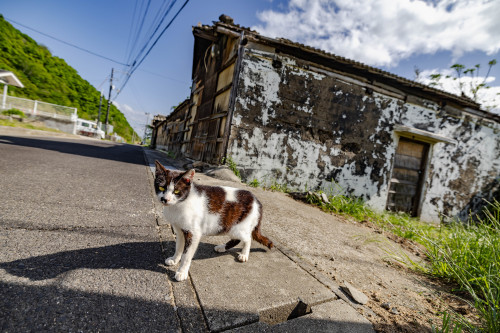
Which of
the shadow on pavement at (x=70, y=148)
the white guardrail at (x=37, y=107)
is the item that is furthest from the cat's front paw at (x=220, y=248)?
the white guardrail at (x=37, y=107)

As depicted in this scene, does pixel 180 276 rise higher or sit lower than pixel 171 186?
lower

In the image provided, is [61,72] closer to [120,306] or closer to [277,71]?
[277,71]

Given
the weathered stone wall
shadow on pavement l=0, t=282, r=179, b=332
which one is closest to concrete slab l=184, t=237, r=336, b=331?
shadow on pavement l=0, t=282, r=179, b=332

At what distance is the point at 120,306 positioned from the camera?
43.2 inches

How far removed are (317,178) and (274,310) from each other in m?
5.53

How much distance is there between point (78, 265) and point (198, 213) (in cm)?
79

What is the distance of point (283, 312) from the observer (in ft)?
4.41

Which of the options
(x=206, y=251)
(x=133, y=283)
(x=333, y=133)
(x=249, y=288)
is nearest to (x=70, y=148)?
(x=206, y=251)

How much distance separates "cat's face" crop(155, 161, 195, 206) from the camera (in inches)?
58.9

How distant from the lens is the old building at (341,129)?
594 cm

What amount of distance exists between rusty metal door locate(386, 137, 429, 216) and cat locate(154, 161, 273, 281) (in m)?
7.19

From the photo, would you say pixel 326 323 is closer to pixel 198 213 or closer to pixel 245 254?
pixel 245 254

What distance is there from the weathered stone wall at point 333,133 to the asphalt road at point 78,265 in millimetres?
3918

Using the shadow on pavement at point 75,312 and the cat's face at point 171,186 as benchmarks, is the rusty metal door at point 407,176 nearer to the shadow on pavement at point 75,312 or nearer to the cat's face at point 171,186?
the cat's face at point 171,186
